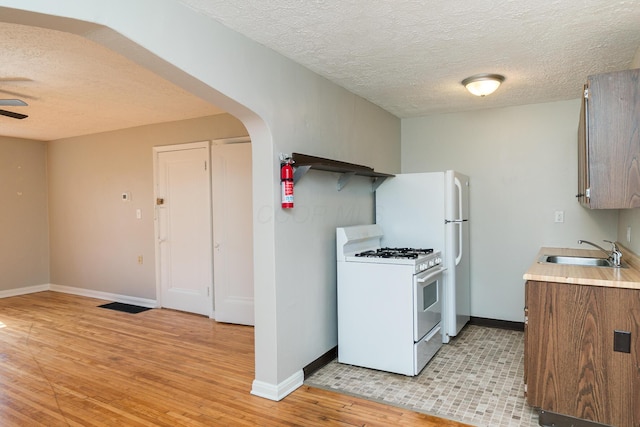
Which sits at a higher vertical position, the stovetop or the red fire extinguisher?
the red fire extinguisher

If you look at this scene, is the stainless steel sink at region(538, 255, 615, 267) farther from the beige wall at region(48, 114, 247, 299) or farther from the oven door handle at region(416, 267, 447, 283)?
the beige wall at region(48, 114, 247, 299)

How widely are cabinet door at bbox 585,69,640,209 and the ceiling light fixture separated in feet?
3.63

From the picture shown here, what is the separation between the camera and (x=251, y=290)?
4414 millimetres

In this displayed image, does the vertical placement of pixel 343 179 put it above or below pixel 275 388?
above

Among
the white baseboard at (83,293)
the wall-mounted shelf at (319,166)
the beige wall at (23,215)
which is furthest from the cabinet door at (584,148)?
the beige wall at (23,215)

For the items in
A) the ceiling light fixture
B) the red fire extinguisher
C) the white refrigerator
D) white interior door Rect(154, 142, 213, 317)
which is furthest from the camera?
white interior door Rect(154, 142, 213, 317)

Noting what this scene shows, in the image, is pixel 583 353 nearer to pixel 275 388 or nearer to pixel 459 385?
Answer: pixel 459 385

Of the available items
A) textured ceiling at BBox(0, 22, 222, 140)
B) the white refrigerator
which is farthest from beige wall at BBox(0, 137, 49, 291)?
the white refrigerator

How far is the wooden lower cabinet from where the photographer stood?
2146mm

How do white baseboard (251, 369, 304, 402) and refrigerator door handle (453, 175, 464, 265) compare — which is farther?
refrigerator door handle (453, 175, 464, 265)

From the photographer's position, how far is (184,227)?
5.02 metres

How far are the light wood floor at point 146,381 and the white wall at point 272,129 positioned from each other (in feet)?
1.02

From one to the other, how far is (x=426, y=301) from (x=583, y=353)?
115 cm

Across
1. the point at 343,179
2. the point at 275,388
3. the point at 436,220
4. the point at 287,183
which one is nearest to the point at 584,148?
the point at 436,220
